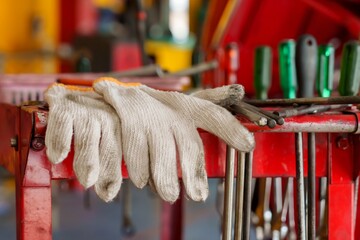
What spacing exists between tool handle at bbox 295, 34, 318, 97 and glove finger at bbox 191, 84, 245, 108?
0.35 metres

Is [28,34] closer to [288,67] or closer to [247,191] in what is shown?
[288,67]

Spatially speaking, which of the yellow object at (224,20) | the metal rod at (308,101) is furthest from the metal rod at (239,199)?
the yellow object at (224,20)

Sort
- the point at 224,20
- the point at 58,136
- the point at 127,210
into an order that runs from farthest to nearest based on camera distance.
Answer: the point at 224,20 → the point at 127,210 → the point at 58,136

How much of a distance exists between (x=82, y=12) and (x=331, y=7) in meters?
2.98

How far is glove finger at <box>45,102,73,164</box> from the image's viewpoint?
80 centimetres

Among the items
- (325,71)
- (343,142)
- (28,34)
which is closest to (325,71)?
(325,71)

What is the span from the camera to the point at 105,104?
2.89ft

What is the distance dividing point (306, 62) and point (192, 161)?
43 cm

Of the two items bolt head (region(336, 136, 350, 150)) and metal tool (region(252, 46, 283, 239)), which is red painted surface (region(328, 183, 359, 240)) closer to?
Result: bolt head (region(336, 136, 350, 150))

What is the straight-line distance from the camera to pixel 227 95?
0.86 meters

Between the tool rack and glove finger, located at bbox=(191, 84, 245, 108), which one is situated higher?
glove finger, located at bbox=(191, 84, 245, 108)

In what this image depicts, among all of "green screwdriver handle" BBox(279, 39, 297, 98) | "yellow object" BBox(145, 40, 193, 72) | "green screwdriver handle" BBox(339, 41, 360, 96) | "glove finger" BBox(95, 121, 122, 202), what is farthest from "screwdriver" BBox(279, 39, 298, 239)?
"yellow object" BBox(145, 40, 193, 72)

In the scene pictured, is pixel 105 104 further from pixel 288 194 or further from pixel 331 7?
pixel 331 7

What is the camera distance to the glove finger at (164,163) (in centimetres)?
82
